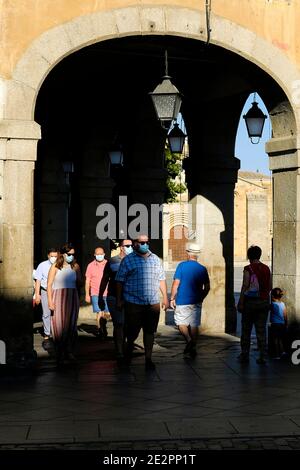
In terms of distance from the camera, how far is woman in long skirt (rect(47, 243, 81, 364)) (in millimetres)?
12320

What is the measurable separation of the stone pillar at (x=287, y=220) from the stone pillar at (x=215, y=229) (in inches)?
135

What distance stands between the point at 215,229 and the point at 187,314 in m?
4.22

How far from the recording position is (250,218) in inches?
3221

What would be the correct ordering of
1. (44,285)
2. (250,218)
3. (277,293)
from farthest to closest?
1. (250,218)
2. (44,285)
3. (277,293)

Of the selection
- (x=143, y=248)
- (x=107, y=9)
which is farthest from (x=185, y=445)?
(x=107, y=9)

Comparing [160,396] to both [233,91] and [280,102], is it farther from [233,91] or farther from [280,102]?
[233,91]

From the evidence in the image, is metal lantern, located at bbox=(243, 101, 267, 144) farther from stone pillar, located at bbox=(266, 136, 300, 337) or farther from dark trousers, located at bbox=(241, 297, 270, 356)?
dark trousers, located at bbox=(241, 297, 270, 356)

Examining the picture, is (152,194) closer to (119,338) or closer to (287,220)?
(287,220)

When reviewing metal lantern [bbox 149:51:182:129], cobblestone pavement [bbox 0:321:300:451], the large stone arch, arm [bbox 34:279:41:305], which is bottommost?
cobblestone pavement [bbox 0:321:300:451]

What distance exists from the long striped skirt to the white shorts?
1371 mm

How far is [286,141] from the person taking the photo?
518 inches

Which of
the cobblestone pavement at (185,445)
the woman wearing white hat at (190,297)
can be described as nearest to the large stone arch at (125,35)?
the woman wearing white hat at (190,297)

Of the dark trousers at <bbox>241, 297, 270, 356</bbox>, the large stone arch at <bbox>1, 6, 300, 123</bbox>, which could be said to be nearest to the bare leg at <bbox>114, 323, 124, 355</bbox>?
the dark trousers at <bbox>241, 297, 270, 356</bbox>

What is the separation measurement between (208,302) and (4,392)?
23.4 feet
